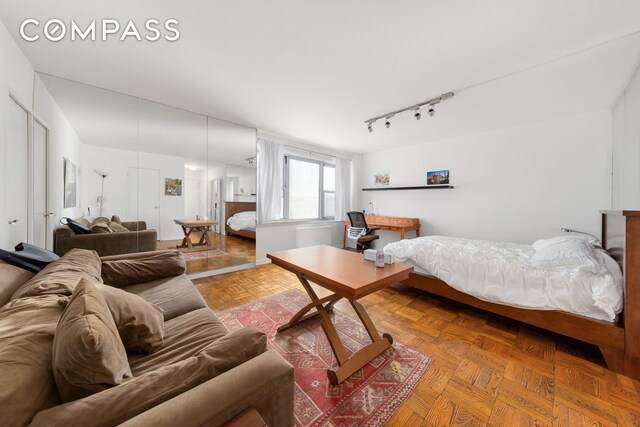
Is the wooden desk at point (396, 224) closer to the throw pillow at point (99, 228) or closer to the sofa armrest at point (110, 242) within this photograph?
the sofa armrest at point (110, 242)

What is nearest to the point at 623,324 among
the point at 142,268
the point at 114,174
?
the point at 142,268

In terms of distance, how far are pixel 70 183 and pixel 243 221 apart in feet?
7.18

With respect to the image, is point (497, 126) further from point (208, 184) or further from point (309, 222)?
point (208, 184)

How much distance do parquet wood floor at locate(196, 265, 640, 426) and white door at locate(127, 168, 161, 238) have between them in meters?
1.53

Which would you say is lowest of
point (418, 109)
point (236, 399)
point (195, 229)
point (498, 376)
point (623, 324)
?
point (498, 376)

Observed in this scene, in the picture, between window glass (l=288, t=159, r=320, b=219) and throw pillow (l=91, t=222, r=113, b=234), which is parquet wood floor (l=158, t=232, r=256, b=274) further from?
window glass (l=288, t=159, r=320, b=219)

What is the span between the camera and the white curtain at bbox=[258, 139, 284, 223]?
4289 millimetres

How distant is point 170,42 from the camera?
191 cm

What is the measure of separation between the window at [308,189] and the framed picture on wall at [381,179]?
3.33 feet

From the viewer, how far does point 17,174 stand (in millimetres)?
1977

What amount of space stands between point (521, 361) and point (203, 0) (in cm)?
343

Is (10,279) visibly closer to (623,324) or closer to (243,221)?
(243,221)

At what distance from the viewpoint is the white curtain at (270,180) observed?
4289mm

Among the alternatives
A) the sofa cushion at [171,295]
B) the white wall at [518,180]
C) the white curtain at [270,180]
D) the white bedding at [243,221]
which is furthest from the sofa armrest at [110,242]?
the white wall at [518,180]
